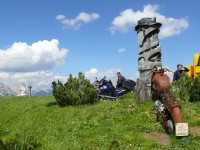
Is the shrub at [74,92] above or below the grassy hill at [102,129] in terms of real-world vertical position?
above

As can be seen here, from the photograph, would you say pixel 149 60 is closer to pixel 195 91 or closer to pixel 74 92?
pixel 195 91

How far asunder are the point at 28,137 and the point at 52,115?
211 inches

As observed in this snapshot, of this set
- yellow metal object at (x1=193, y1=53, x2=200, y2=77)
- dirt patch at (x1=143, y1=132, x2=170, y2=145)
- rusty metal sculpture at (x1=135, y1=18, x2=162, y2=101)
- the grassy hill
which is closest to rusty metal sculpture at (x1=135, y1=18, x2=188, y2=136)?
rusty metal sculpture at (x1=135, y1=18, x2=162, y2=101)

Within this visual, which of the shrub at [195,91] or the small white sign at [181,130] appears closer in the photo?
the small white sign at [181,130]

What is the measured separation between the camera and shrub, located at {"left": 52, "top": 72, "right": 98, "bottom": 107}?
21000 millimetres

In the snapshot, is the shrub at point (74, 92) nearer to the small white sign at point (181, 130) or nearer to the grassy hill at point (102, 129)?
the grassy hill at point (102, 129)

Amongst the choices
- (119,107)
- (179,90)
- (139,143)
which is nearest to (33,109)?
(119,107)

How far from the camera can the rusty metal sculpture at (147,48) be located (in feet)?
55.0

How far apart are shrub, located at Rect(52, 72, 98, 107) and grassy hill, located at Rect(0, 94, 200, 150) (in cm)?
177

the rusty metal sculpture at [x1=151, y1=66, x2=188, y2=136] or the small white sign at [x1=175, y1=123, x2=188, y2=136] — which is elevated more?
the rusty metal sculpture at [x1=151, y1=66, x2=188, y2=136]

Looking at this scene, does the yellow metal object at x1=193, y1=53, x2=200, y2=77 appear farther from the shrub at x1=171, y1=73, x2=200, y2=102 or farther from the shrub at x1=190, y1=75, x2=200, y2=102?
the shrub at x1=190, y1=75, x2=200, y2=102

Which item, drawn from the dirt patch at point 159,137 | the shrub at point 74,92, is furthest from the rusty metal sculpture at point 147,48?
the shrub at point 74,92

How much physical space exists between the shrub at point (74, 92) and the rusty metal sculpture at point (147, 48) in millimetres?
5145

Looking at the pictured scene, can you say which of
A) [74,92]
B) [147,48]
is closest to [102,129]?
[147,48]
